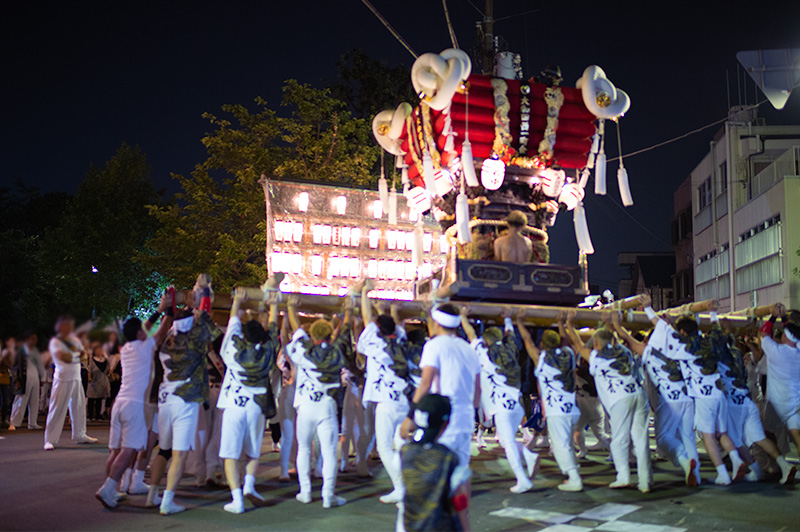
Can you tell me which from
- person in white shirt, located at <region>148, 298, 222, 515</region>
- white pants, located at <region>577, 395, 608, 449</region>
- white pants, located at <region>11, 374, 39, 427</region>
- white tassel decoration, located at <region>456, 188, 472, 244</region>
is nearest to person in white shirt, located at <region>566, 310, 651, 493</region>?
white pants, located at <region>577, 395, 608, 449</region>

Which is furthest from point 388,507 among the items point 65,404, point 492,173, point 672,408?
point 492,173

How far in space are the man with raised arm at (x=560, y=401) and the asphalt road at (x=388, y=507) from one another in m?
0.25

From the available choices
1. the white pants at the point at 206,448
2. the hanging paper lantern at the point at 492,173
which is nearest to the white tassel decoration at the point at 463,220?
the hanging paper lantern at the point at 492,173

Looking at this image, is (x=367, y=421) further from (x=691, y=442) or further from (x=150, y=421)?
(x=691, y=442)

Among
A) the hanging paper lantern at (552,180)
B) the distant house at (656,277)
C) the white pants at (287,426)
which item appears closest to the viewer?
the white pants at (287,426)

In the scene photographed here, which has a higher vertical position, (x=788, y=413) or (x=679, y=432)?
(x=788, y=413)

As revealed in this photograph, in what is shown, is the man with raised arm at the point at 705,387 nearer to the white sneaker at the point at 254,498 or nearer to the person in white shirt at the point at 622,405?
the person in white shirt at the point at 622,405

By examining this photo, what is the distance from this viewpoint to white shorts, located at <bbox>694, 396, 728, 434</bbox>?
7031 mm

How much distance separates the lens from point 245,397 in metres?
5.84

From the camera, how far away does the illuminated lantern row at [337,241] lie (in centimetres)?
1331

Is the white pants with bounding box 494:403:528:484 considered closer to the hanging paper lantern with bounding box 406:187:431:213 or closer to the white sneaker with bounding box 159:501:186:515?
the white sneaker with bounding box 159:501:186:515

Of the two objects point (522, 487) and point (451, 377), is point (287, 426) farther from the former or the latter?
point (451, 377)

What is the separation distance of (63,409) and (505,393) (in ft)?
21.3

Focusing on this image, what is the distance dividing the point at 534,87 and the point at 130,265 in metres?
12.6
